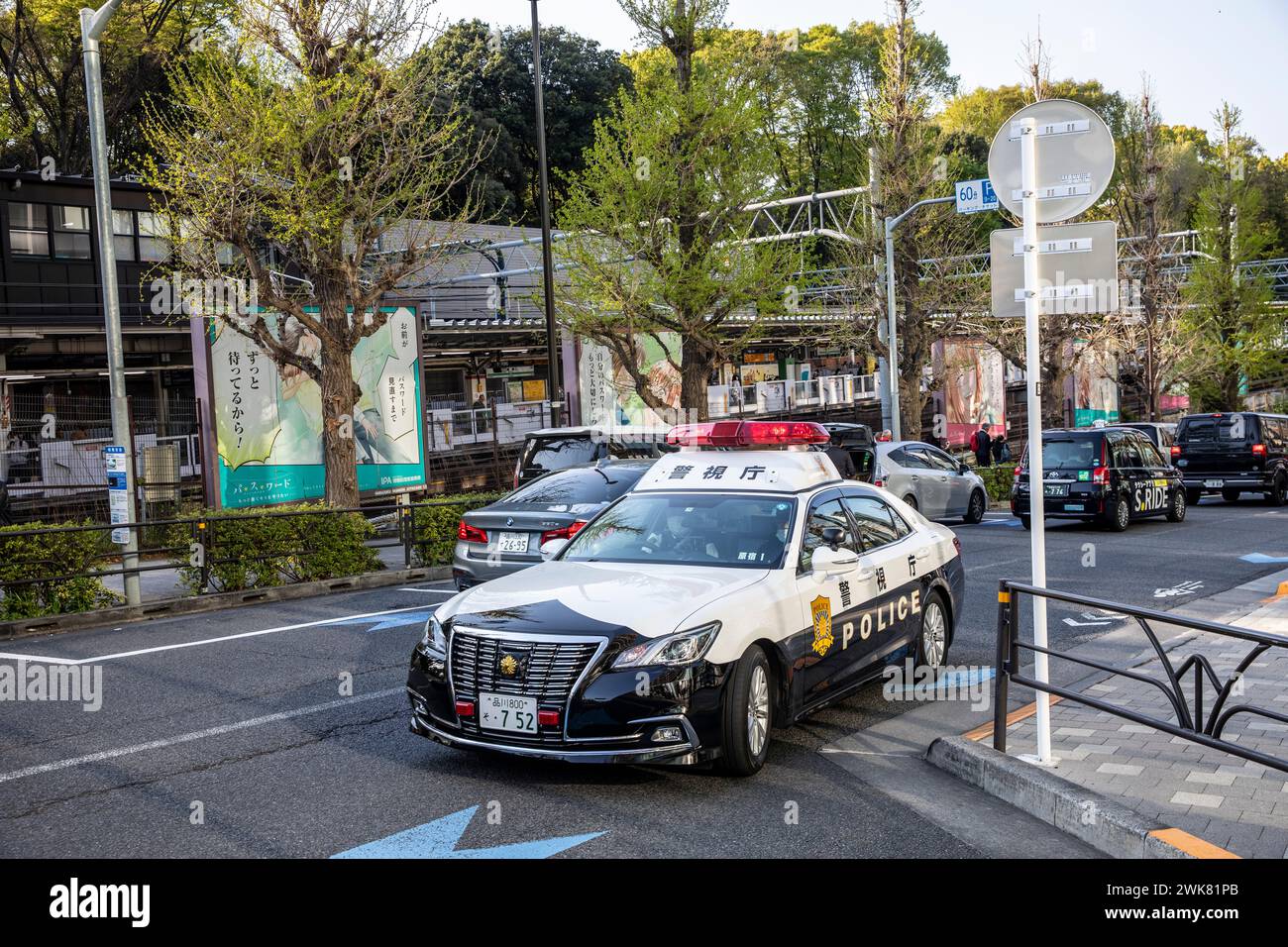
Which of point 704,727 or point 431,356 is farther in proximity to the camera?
point 431,356

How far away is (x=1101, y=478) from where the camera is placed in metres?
20.0

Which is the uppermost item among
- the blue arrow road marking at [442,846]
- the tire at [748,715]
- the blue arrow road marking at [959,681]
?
the tire at [748,715]

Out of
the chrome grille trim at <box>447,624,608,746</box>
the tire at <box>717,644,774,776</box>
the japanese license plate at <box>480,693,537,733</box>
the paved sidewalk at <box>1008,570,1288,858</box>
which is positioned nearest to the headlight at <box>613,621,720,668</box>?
the chrome grille trim at <box>447,624,608,746</box>

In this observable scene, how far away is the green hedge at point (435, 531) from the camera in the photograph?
16.4m

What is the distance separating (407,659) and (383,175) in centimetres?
927

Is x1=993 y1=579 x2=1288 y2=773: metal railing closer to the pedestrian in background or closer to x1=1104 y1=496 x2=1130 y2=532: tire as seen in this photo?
x1=1104 y1=496 x2=1130 y2=532: tire

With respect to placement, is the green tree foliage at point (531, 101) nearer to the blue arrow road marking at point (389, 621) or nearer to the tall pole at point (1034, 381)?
the blue arrow road marking at point (389, 621)

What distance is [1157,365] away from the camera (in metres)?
39.5

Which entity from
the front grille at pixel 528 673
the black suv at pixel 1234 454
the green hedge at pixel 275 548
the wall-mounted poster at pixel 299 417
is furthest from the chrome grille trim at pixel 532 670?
the black suv at pixel 1234 454

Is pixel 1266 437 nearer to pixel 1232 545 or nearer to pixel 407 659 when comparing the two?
pixel 1232 545

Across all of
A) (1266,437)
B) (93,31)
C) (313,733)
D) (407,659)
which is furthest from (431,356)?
(313,733)

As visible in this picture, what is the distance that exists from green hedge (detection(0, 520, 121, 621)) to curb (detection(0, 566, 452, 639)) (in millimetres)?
215

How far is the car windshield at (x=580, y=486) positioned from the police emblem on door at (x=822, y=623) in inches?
182
